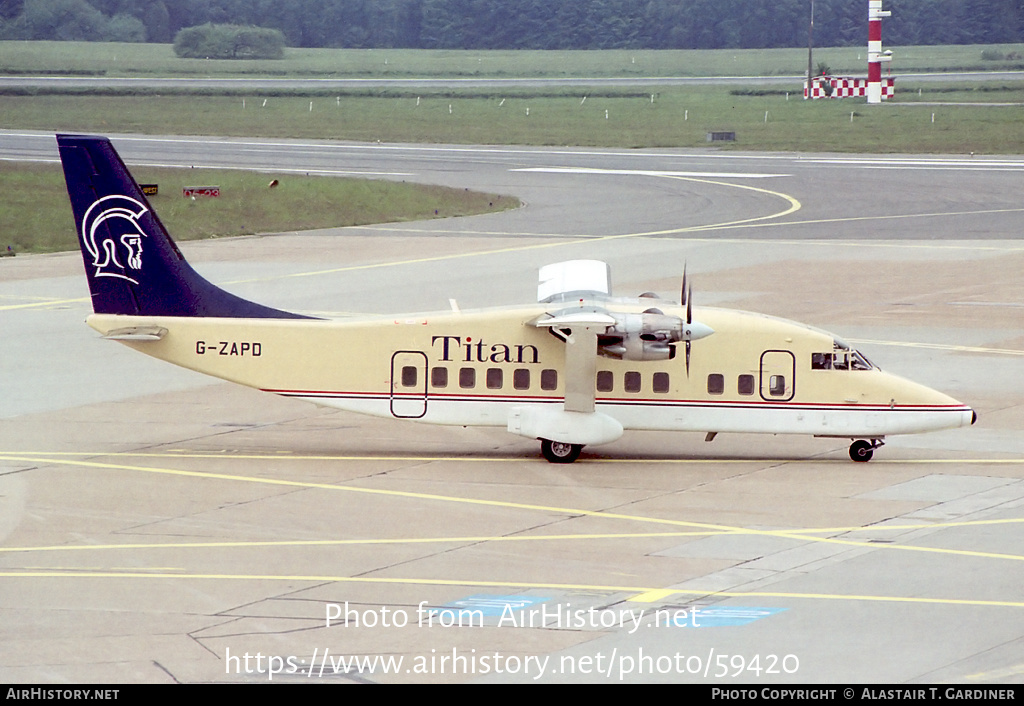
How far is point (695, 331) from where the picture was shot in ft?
93.8

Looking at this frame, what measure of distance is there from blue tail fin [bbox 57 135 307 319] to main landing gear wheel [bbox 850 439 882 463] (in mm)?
12607

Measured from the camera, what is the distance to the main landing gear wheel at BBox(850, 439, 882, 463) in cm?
3038

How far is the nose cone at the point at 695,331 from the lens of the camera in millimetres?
28531

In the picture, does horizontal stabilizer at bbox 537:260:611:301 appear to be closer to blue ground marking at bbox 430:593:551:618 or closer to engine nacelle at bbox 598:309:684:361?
engine nacelle at bbox 598:309:684:361

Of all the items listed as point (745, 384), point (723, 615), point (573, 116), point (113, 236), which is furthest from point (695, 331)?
point (573, 116)

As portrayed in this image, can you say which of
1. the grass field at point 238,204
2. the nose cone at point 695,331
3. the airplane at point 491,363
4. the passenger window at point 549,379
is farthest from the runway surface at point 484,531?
the grass field at point 238,204

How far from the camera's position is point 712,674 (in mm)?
17312

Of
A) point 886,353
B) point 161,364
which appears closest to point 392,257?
point 161,364

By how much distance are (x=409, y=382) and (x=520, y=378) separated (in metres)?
2.32

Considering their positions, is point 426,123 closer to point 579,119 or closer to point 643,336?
point 579,119

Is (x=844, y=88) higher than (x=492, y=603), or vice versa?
(x=844, y=88)

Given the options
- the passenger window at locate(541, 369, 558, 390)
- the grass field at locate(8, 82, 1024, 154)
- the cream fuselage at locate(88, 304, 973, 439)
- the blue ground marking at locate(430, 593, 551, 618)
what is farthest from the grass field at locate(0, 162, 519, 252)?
the blue ground marking at locate(430, 593, 551, 618)
